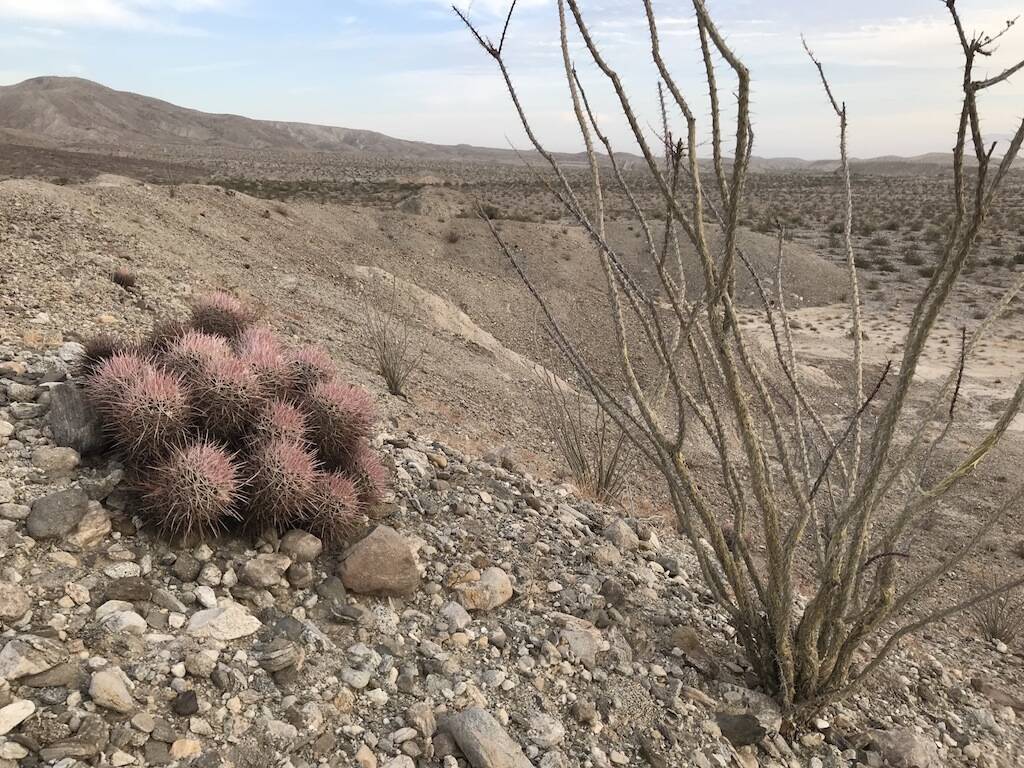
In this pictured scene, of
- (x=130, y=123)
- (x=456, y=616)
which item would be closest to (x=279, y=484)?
(x=456, y=616)

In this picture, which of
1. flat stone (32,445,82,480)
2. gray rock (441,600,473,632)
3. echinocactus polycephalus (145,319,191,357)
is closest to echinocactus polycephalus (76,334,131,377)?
echinocactus polycephalus (145,319,191,357)

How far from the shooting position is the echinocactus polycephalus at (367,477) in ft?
10.4

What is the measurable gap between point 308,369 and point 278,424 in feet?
1.72

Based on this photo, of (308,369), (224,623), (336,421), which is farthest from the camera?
(308,369)

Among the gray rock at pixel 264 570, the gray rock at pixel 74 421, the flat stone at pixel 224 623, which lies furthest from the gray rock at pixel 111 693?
the gray rock at pixel 74 421

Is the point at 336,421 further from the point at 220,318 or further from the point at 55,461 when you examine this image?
the point at 220,318

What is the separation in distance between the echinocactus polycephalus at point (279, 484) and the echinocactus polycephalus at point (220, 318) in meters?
1.34

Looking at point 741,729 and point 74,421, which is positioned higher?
point 74,421

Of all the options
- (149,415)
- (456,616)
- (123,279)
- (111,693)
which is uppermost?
(149,415)

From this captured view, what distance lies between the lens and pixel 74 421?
291 centimetres

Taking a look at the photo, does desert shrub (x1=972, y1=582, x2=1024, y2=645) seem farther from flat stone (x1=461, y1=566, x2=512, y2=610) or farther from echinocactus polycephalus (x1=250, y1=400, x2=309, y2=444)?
echinocactus polycephalus (x1=250, y1=400, x2=309, y2=444)

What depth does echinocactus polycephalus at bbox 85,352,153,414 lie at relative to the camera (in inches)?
109

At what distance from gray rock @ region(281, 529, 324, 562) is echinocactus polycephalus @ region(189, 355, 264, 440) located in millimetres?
493

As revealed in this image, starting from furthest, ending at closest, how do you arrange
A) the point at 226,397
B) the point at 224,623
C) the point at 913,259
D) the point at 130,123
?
the point at 130,123
the point at 913,259
the point at 226,397
the point at 224,623
